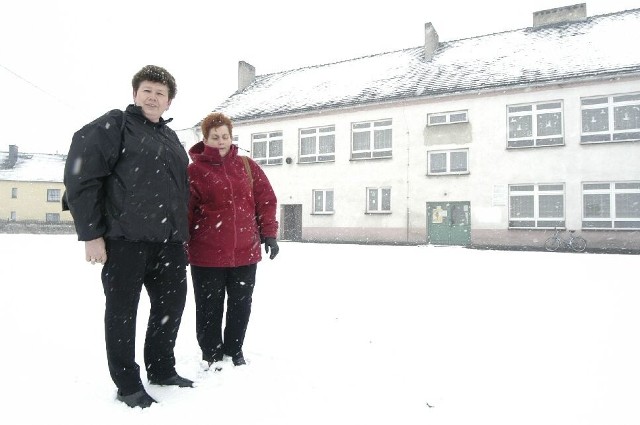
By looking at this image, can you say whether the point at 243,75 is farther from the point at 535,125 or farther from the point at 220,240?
the point at 220,240

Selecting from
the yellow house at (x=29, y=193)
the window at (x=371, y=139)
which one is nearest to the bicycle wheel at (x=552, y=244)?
the window at (x=371, y=139)

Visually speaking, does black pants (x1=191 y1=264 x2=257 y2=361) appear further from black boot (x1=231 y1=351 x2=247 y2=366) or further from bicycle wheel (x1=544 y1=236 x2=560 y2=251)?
bicycle wheel (x1=544 y1=236 x2=560 y2=251)

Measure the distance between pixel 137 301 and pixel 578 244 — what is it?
1789 centimetres

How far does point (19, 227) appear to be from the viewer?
3155 cm

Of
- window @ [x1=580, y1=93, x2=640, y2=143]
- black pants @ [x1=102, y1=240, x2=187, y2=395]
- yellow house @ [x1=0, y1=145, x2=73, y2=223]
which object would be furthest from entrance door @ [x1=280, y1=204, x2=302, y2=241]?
yellow house @ [x1=0, y1=145, x2=73, y2=223]

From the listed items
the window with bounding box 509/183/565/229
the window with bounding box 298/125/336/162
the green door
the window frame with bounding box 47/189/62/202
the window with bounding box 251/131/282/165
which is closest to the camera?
the window with bounding box 509/183/565/229

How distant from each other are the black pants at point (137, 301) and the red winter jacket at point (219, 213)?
285mm

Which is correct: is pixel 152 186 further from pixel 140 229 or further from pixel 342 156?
pixel 342 156

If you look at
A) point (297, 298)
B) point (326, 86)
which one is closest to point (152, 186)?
point (297, 298)

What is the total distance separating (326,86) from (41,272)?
1953cm

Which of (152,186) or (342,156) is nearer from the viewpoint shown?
(152,186)

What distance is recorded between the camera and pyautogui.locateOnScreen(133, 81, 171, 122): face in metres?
2.83

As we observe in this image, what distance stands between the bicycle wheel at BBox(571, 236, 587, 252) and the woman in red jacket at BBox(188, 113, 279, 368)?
55.0 feet

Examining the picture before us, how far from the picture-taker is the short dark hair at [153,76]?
2.82 m
